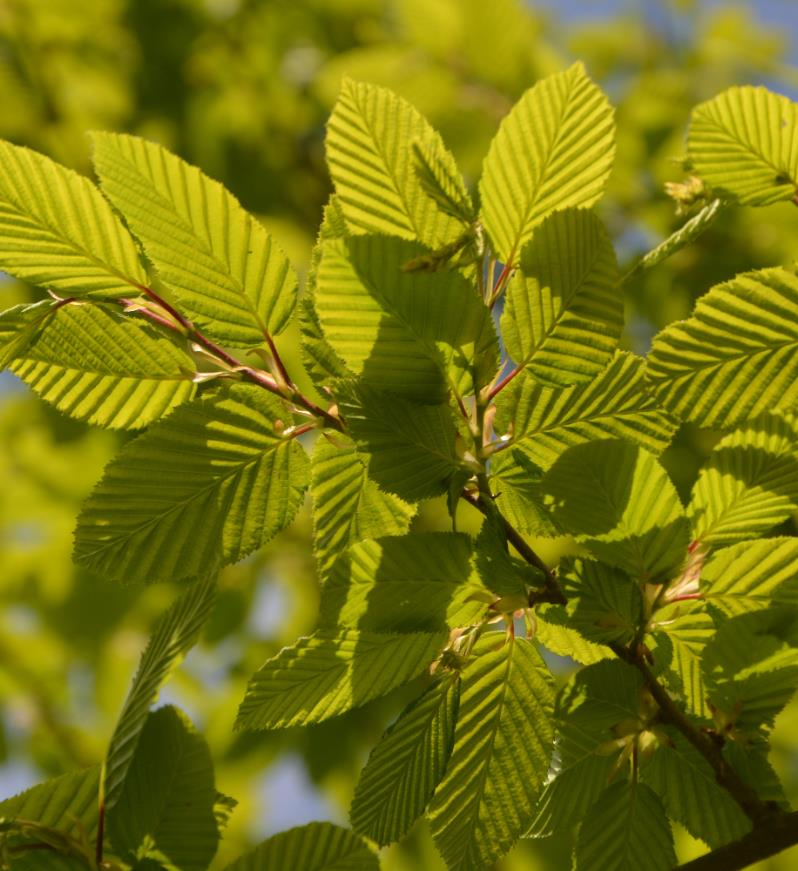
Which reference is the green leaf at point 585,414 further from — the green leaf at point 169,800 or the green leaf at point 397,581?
the green leaf at point 169,800

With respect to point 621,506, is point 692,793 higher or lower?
lower

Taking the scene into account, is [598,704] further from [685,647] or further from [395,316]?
[395,316]

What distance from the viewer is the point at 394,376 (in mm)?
554

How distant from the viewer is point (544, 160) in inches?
24.0

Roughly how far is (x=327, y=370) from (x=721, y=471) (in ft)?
0.78

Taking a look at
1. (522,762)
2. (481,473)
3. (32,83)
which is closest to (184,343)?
(481,473)

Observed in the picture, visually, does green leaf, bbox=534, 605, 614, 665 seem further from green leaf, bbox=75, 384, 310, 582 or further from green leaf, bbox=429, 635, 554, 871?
green leaf, bbox=75, 384, 310, 582

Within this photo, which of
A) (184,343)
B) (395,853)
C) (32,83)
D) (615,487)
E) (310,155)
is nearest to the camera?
(615,487)

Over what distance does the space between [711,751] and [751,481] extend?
0.15 m

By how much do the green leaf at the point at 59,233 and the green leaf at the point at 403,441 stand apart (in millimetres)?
181

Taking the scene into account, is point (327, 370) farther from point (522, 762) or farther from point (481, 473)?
point (522, 762)

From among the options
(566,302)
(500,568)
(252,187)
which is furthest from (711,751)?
(252,187)

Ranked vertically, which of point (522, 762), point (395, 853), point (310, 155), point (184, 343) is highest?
point (184, 343)

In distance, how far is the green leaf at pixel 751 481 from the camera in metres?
0.58
